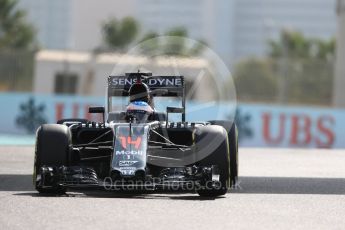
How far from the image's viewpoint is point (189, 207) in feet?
36.4

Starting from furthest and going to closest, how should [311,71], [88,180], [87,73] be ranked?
1. [87,73]
2. [311,71]
3. [88,180]

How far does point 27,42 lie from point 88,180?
70.3 metres

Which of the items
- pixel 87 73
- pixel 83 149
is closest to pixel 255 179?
pixel 83 149

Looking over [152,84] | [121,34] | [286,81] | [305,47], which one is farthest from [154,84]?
[305,47]

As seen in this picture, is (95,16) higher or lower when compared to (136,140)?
higher

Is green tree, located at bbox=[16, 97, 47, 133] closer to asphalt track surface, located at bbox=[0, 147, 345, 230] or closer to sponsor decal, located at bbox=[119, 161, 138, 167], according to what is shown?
asphalt track surface, located at bbox=[0, 147, 345, 230]

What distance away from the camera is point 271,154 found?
23359 millimetres

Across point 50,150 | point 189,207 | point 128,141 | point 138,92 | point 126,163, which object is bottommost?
point 189,207

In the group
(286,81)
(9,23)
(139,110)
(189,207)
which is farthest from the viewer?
(9,23)

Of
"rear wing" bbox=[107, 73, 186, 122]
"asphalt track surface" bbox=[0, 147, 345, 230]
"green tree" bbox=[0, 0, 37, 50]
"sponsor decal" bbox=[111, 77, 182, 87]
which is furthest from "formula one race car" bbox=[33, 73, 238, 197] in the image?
"green tree" bbox=[0, 0, 37, 50]

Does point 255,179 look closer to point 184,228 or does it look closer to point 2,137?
point 184,228

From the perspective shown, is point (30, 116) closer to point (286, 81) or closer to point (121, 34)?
point (286, 81)

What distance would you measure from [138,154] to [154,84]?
2742 millimetres
